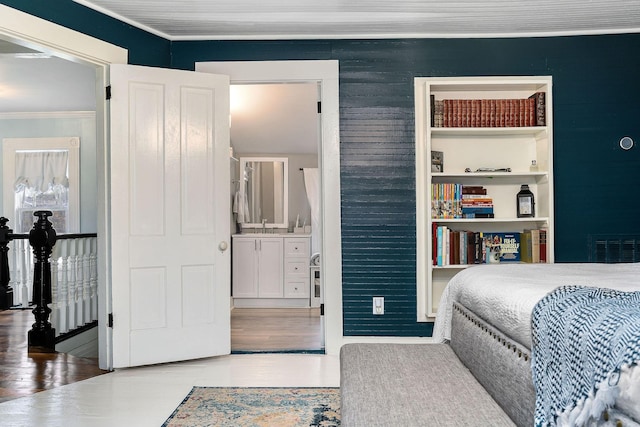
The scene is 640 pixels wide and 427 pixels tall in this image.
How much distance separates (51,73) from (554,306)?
5.38 m

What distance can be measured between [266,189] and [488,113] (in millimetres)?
3683

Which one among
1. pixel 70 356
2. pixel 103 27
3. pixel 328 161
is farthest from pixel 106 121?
pixel 70 356

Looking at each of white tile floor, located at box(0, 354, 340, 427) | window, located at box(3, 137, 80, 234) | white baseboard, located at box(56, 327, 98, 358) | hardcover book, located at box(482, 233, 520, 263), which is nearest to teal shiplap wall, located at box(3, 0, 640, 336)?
A: hardcover book, located at box(482, 233, 520, 263)

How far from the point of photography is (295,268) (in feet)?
21.3

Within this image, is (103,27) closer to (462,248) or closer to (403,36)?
(403,36)

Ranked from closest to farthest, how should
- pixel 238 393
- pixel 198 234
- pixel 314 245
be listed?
pixel 238 393 → pixel 198 234 → pixel 314 245

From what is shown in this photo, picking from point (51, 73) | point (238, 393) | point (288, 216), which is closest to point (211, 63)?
point (51, 73)

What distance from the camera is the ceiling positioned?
360cm

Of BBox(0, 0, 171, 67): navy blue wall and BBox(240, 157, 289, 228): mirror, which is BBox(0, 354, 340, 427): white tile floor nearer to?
BBox(0, 0, 171, 67): navy blue wall

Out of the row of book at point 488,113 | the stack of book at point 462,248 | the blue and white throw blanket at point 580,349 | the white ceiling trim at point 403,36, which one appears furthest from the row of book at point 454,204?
the blue and white throw blanket at point 580,349

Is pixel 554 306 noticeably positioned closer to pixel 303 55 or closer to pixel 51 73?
A: pixel 303 55

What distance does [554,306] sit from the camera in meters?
1.35

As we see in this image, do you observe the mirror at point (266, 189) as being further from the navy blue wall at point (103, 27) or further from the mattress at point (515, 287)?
the mattress at point (515, 287)

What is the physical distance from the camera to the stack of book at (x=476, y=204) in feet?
13.4
